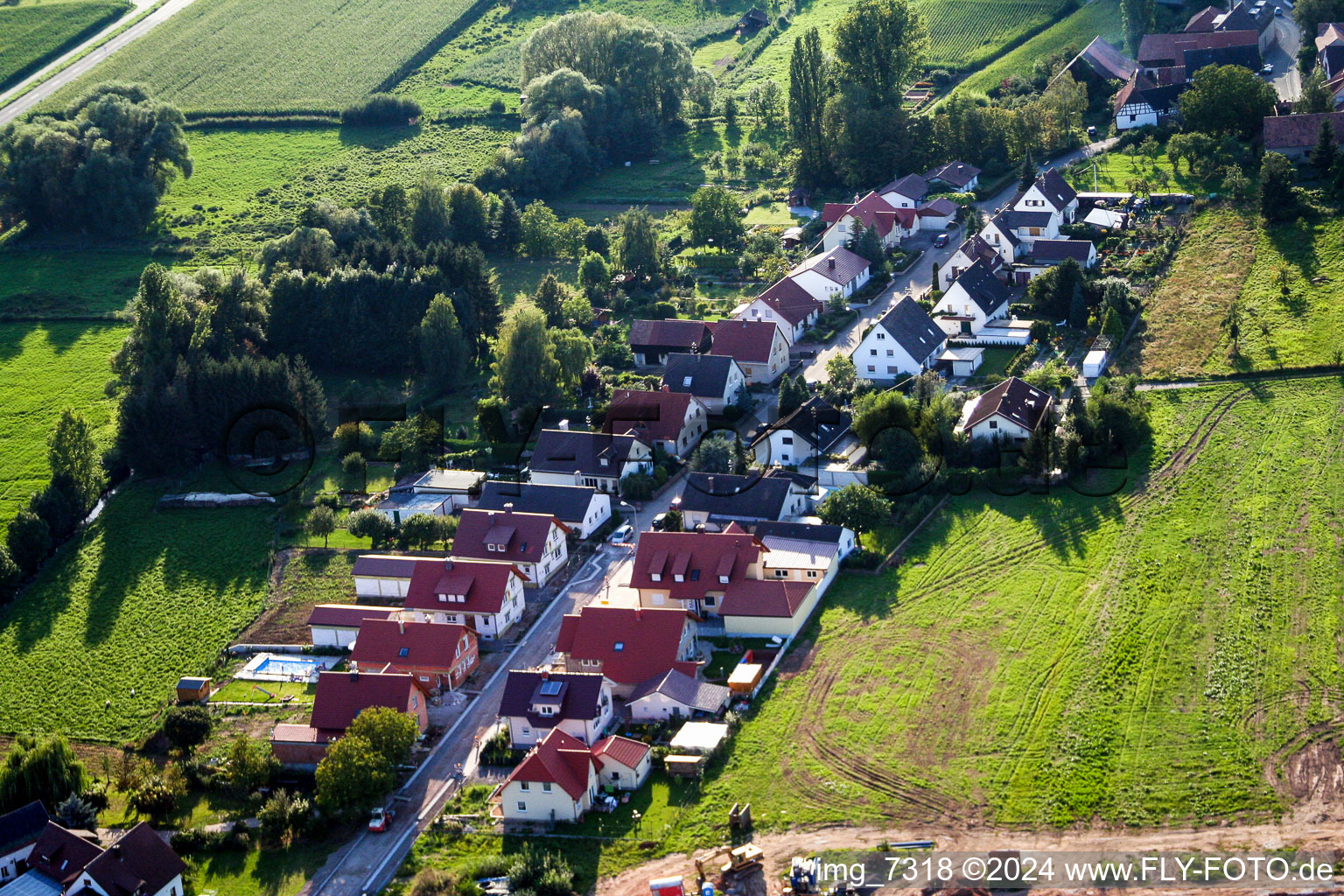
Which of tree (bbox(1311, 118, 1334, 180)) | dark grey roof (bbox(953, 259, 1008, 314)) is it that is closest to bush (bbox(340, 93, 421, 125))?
dark grey roof (bbox(953, 259, 1008, 314))

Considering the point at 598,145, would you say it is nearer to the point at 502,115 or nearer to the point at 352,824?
the point at 502,115

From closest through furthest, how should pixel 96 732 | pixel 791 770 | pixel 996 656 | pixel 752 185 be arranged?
pixel 791 770, pixel 996 656, pixel 96 732, pixel 752 185

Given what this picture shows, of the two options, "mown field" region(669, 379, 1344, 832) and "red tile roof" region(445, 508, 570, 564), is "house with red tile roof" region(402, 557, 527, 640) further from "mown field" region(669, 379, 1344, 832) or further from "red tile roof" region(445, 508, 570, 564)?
"mown field" region(669, 379, 1344, 832)

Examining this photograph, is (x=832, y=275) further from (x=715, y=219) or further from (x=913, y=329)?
(x=715, y=219)

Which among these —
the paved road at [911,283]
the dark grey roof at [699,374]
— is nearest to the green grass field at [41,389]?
the dark grey roof at [699,374]

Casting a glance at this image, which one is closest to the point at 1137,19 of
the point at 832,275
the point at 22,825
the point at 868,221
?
the point at 868,221

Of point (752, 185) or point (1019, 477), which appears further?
point (752, 185)

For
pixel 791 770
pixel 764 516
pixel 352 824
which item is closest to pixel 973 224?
pixel 764 516
